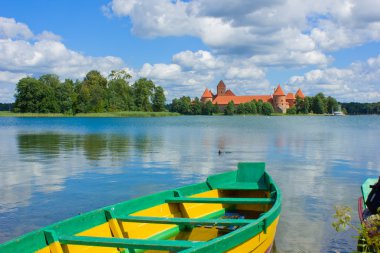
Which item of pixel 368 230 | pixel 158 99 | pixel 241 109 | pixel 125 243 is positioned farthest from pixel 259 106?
pixel 368 230

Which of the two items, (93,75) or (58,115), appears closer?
(58,115)

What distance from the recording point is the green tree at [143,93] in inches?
5349

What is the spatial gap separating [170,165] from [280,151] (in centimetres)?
1112

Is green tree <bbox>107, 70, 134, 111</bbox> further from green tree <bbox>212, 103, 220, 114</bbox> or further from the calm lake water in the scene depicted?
the calm lake water

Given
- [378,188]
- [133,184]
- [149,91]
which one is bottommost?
[133,184]

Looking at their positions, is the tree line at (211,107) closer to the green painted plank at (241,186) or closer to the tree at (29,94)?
the tree at (29,94)

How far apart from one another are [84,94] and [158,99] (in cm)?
2806

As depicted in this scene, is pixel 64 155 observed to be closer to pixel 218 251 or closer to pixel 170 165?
pixel 170 165

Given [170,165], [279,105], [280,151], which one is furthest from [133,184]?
[279,105]

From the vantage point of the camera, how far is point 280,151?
30.1 m

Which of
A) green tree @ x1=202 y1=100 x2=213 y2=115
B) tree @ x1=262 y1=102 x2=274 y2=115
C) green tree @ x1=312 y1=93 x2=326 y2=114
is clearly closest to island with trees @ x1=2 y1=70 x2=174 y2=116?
green tree @ x1=202 y1=100 x2=213 y2=115

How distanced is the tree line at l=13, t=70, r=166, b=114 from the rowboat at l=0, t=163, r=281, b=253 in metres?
115

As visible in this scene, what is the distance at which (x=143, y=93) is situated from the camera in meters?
136

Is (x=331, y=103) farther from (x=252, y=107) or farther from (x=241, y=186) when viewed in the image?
(x=241, y=186)
